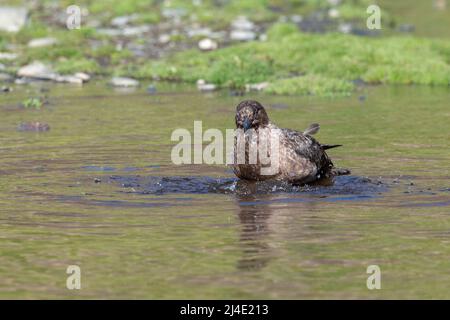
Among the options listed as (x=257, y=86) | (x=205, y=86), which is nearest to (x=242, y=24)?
(x=205, y=86)

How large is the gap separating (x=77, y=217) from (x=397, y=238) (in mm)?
3428

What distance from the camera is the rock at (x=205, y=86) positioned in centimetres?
2408

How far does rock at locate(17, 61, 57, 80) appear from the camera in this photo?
83.9 feet

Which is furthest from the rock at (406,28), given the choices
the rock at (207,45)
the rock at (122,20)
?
the rock at (122,20)

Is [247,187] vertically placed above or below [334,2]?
below

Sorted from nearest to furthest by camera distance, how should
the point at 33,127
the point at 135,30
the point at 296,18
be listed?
the point at 33,127
the point at 135,30
the point at 296,18

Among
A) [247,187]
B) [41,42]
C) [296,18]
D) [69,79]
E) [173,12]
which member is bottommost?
[247,187]

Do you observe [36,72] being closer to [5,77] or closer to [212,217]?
[5,77]

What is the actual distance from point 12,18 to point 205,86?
10.2m

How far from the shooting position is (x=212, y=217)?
11.3m

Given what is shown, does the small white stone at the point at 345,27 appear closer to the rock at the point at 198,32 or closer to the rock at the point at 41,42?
the rock at the point at 198,32

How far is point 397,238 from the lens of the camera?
1023cm

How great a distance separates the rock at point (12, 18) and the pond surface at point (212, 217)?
12.4 metres
